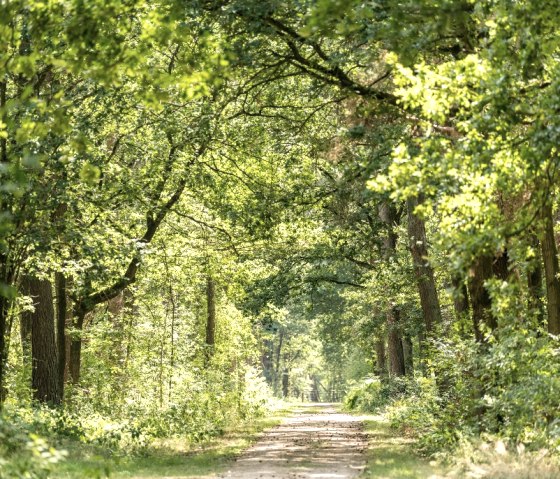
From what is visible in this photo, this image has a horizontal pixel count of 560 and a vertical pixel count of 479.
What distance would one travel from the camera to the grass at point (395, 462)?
Answer: 42.2 ft

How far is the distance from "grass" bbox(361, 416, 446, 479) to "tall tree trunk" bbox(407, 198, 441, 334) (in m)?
3.09

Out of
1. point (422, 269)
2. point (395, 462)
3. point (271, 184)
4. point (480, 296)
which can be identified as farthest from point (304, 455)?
point (271, 184)

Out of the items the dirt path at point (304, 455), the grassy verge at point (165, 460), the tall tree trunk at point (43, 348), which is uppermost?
the tall tree trunk at point (43, 348)

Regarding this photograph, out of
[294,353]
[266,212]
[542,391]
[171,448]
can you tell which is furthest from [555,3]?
[294,353]

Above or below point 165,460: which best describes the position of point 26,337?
above

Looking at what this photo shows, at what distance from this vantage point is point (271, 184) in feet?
65.3

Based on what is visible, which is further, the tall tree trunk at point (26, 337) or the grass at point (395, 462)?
the tall tree trunk at point (26, 337)

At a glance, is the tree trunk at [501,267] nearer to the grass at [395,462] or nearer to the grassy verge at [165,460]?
the grass at [395,462]

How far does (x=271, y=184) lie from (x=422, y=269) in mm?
4607

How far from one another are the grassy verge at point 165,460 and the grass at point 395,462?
2.90 meters

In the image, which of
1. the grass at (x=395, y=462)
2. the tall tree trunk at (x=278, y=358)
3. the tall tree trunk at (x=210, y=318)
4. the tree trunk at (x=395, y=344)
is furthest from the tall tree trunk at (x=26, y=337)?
the tall tree trunk at (x=278, y=358)

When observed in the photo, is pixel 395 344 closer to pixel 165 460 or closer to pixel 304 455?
pixel 304 455

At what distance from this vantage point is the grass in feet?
42.2

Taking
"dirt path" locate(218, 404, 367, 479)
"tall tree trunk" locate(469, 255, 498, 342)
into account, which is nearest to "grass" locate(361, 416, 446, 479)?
"dirt path" locate(218, 404, 367, 479)
